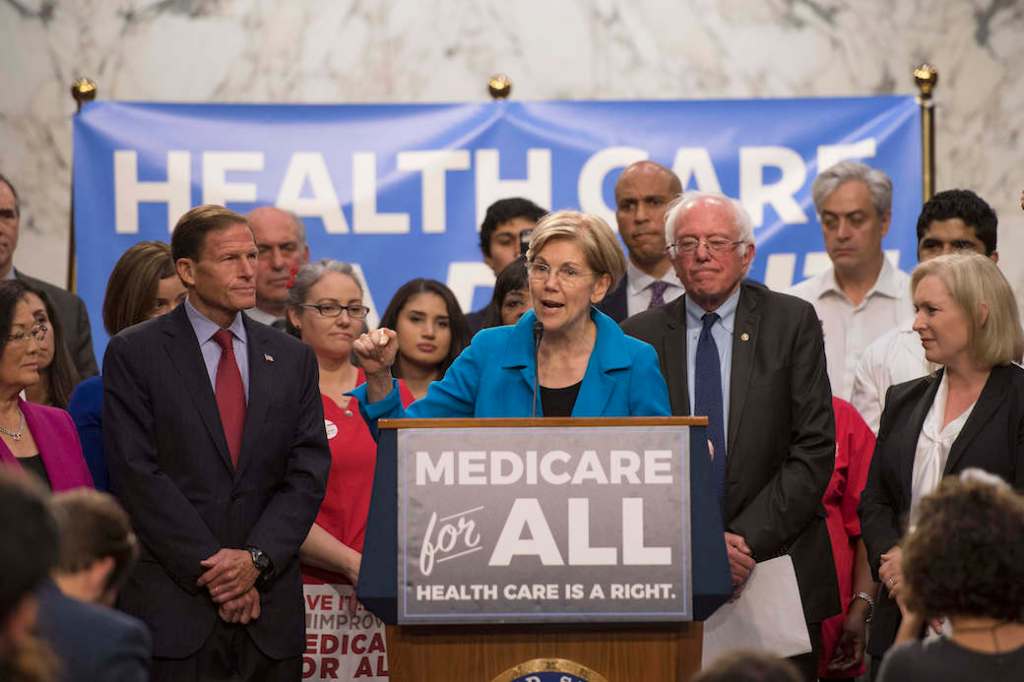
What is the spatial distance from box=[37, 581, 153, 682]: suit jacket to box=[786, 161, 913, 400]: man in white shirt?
3861 mm

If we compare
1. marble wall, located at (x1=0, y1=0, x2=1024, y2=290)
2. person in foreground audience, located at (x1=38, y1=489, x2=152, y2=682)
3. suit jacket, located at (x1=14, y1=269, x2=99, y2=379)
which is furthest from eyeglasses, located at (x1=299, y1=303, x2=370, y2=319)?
person in foreground audience, located at (x1=38, y1=489, x2=152, y2=682)

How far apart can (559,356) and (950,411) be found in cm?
122

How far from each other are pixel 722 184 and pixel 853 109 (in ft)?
2.12

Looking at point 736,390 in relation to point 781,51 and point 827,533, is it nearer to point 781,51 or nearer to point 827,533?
point 827,533

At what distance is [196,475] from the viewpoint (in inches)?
171

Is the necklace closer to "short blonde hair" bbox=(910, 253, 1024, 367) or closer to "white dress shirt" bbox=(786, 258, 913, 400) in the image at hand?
"short blonde hair" bbox=(910, 253, 1024, 367)

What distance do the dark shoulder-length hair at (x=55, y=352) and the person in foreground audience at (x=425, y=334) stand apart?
1.09 m

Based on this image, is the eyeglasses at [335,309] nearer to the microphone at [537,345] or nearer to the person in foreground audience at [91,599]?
the microphone at [537,345]

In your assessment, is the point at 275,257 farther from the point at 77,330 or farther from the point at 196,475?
the point at 196,475

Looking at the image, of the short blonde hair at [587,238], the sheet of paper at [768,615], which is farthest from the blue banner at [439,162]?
the short blonde hair at [587,238]

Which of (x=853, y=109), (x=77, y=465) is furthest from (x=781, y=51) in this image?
(x=77, y=465)

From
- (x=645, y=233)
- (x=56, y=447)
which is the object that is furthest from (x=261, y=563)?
(x=645, y=233)

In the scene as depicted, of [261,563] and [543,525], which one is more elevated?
[543,525]

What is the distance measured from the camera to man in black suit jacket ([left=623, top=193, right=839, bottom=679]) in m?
4.42
